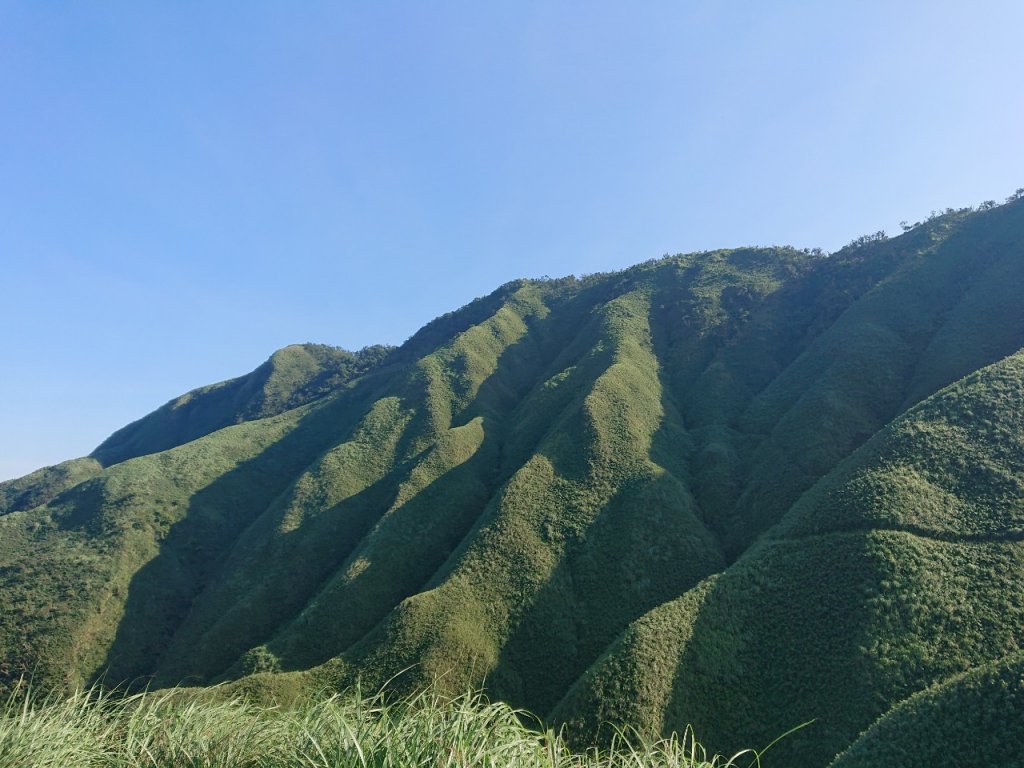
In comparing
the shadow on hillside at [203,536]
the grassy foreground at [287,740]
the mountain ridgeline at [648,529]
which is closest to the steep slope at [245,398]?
the mountain ridgeline at [648,529]

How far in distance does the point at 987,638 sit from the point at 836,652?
274 inches

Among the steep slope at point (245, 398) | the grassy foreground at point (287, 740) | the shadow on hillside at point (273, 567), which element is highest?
the steep slope at point (245, 398)

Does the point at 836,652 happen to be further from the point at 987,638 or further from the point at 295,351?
the point at 295,351

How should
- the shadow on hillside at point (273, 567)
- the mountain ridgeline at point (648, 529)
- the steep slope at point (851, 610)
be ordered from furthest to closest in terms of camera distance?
1. the shadow on hillside at point (273, 567)
2. the mountain ridgeline at point (648, 529)
3. the steep slope at point (851, 610)

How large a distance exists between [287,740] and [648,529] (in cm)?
4481

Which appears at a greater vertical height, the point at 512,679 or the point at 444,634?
the point at 444,634

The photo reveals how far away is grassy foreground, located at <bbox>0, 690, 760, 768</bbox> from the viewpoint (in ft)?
31.5

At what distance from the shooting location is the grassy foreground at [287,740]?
960cm

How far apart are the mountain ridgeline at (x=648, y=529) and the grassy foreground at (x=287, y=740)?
1843 cm

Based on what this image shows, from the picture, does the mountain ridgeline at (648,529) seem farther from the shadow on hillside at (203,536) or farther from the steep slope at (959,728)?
the shadow on hillside at (203,536)

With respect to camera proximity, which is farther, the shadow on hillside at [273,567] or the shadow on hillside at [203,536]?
the shadow on hillside at [203,536]

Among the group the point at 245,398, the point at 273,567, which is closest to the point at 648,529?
the point at 273,567

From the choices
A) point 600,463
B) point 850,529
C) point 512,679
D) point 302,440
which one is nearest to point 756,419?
point 600,463

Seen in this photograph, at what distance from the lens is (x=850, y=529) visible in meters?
39.5
